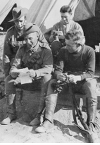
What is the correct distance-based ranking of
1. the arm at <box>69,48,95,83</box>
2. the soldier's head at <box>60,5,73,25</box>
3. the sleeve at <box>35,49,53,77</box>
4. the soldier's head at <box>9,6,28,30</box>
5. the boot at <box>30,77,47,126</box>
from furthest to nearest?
the soldier's head at <box>60,5,73,25</box> → the soldier's head at <box>9,6,28,30</box> → the sleeve at <box>35,49,53,77</box> → the boot at <box>30,77,47,126</box> → the arm at <box>69,48,95,83</box>

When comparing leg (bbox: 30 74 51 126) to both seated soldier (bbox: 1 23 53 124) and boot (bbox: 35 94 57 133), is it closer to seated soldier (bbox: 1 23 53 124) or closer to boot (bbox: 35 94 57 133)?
seated soldier (bbox: 1 23 53 124)

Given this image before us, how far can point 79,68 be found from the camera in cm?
324

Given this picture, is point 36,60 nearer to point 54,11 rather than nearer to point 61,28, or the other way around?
point 61,28

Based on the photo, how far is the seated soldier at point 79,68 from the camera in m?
2.93

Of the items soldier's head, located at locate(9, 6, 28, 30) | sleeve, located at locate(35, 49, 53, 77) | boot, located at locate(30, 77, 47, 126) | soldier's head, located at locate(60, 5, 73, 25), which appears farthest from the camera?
soldier's head, located at locate(60, 5, 73, 25)

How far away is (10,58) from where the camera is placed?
3975mm

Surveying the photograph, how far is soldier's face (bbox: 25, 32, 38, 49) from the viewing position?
3.13 meters

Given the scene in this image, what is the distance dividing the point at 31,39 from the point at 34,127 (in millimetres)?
1284

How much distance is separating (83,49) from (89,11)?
232cm

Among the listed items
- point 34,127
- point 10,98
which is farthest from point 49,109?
point 10,98

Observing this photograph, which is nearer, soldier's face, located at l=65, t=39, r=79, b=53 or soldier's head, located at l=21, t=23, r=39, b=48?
soldier's face, located at l=65, t=39, r=79, b=53

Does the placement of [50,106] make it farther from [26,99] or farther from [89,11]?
[89,11]

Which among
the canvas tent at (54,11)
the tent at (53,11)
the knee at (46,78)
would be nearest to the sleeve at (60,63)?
the knee at (46,78)

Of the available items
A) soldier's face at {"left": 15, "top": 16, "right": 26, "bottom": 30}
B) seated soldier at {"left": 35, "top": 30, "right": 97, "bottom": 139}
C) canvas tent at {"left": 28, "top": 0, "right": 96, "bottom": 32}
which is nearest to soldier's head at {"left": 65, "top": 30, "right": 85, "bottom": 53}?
seated soldier at {"left": 35, "top": 30, "right": 97, "bottom": 139}
